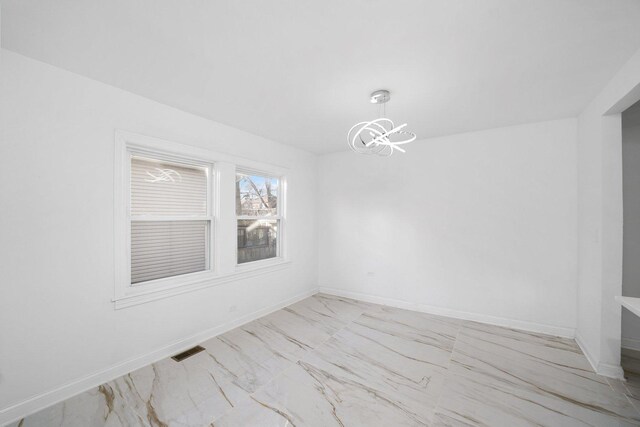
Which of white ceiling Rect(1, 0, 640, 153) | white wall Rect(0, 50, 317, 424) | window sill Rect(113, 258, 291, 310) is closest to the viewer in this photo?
white ceiling Rect(1, 0, 640, 153)

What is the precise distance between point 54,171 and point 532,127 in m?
4.94

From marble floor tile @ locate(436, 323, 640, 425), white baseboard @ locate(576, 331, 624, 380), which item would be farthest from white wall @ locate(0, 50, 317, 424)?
white baseboard @ locate(576, 331, 624, 380)

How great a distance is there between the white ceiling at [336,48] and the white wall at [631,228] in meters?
0.97

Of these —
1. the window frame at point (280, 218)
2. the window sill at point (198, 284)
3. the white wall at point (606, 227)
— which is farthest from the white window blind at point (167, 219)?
the white wall at point (606, 227)

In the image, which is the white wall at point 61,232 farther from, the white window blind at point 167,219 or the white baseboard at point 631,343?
the white baseboard at point 631,343

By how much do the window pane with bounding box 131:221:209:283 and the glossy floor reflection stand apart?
0.89 m

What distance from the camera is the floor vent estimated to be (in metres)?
2.66

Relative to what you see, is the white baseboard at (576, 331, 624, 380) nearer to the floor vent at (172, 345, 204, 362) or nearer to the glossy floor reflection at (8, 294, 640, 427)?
the glossy floor reflection at (8, 294, 640, 427)

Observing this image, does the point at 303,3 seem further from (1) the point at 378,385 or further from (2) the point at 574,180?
(2) the point at 574,180

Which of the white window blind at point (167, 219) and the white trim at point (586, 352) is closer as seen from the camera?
the white trim at point (586, 352)

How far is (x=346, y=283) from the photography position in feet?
15.5

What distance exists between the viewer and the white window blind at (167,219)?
105 inches

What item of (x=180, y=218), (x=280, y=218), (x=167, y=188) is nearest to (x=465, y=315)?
(x=280, y=218)

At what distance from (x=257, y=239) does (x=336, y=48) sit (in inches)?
113
